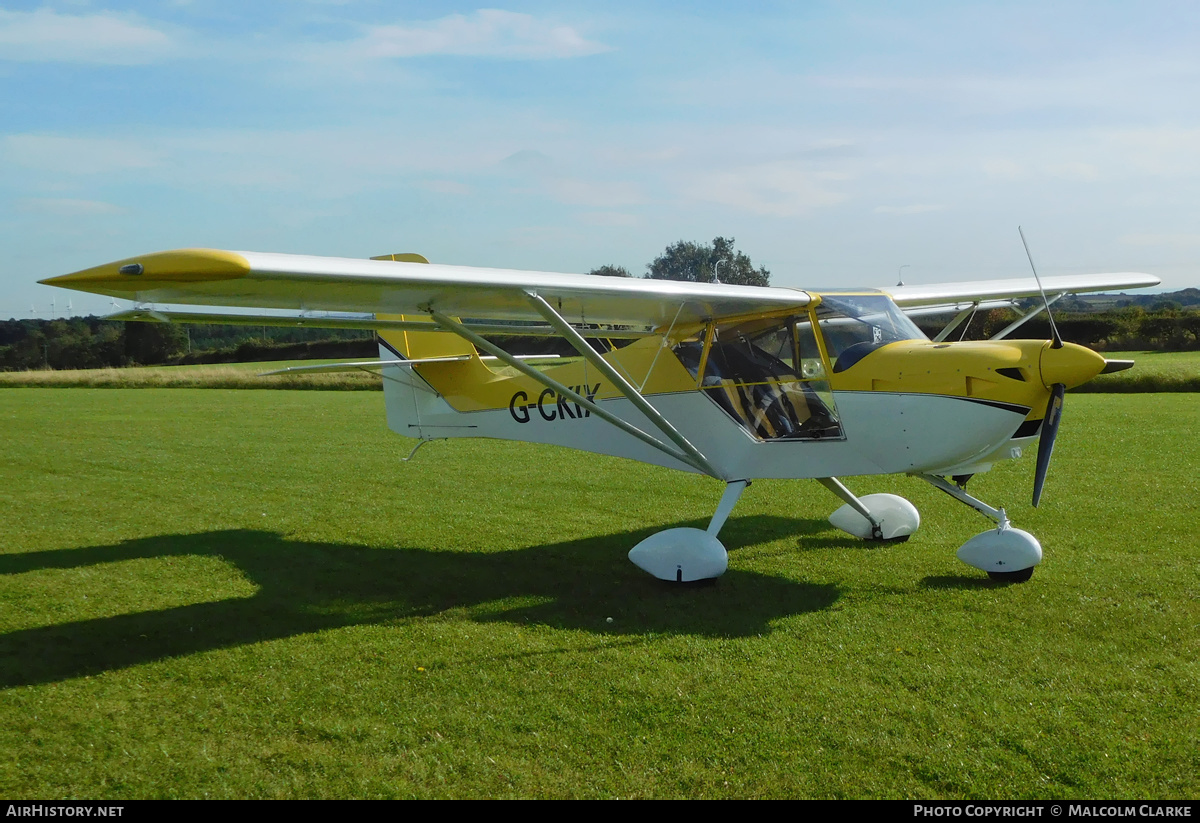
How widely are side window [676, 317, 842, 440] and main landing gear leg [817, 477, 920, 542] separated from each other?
116 centimetres

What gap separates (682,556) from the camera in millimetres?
6336

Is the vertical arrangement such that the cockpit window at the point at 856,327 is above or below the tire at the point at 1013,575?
above

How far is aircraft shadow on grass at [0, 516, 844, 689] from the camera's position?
17.5 feet

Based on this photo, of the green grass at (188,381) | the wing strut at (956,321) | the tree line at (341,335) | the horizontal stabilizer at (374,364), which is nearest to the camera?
the horizontal stabilizer at (374,364)

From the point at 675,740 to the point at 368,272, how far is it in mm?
3078

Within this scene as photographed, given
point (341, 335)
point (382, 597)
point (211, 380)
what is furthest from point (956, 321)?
point (341, 335)

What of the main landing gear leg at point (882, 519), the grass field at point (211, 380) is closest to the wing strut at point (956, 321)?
the main landing gear leg at point (882, 519)

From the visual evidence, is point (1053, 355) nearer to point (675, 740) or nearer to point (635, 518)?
point (675, 740)

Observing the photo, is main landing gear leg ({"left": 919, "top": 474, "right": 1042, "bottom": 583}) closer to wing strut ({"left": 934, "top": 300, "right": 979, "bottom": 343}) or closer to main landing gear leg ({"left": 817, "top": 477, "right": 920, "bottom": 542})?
main landing gear leg ({"left": 817, "top": 477, "right": 920, "bottom": 542})

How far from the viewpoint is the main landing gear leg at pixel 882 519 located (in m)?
7.69

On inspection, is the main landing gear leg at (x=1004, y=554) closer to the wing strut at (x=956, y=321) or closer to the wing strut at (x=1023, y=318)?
the wing strut at (x=1023, y=318)

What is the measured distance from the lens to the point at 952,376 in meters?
5.93

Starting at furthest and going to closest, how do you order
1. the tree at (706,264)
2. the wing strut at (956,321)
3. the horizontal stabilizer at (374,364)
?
the tree at (706,264) → the wing strut at (956,321) → the horizontal stabilizer at (374,364)

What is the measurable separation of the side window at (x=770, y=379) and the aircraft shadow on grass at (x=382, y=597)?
1255mm
